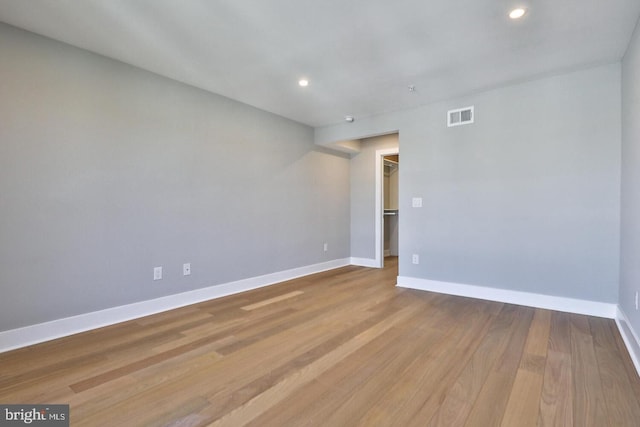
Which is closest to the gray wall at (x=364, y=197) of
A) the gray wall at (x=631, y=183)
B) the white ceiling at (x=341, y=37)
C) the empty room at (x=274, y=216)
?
the empty room at (x=274, y=216)

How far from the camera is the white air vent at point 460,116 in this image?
3.48m

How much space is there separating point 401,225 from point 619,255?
2065 mm

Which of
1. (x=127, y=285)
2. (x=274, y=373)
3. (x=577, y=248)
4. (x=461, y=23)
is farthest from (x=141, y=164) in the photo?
(x=577, y=248)

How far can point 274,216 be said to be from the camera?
13.8 ft

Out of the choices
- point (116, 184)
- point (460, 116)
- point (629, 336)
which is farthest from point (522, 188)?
→ point (116, 184)

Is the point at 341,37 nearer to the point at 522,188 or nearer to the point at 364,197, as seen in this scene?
the point at 522,188

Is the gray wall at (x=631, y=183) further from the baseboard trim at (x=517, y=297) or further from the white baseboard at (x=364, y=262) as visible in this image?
the white baseboard at (x=364, y=262)

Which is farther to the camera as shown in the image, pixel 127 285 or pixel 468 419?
pixel 127 285

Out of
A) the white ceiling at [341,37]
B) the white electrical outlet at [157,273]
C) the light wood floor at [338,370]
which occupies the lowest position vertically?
the light wood floor at [338,370]

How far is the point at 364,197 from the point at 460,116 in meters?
2.23

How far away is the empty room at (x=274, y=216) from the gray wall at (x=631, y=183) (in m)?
0.03

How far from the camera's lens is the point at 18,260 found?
2.20m

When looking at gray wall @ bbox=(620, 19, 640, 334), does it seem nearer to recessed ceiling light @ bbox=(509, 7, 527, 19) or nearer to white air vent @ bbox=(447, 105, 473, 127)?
recessed ceiling light @ bbox=(509, 7, 527, 19)

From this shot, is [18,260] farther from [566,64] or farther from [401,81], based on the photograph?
[566,64]
